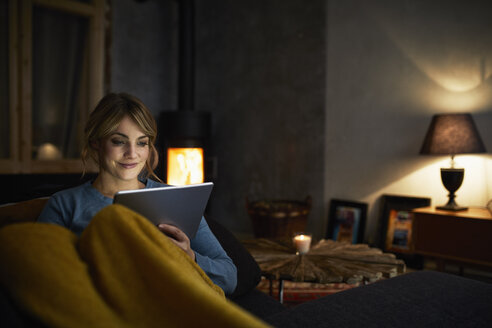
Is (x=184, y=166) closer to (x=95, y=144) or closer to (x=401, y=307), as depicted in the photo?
(x=95, y=144)

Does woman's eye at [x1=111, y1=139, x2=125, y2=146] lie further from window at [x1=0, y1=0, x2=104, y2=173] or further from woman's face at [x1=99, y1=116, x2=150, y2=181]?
window at [x1=0, y1=0, x2=104, y2=173]

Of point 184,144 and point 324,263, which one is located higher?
point 184,144

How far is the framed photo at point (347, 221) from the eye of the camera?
3439 millimetres

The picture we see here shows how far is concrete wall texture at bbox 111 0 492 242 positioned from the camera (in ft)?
9.82

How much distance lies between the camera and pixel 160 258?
1.88 ft

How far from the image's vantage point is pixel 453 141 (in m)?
2.62

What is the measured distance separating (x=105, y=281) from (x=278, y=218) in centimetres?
Answer: 278

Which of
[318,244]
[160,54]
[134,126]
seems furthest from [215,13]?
[134,126]

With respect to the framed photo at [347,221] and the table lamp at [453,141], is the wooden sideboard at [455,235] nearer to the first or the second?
the table lamp at [453,141]

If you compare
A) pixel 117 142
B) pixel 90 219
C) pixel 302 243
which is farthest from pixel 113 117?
pixel 302 243

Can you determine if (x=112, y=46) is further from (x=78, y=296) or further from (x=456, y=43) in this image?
(x=78, y=296)

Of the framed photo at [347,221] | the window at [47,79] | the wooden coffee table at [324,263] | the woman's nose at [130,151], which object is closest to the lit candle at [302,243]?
the wooden coffee table at [324,263]

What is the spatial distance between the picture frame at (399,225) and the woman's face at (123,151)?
2.58 meters

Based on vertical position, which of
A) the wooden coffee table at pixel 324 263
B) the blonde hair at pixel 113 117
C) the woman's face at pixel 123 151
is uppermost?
the blonde hair at pixel 113 117
